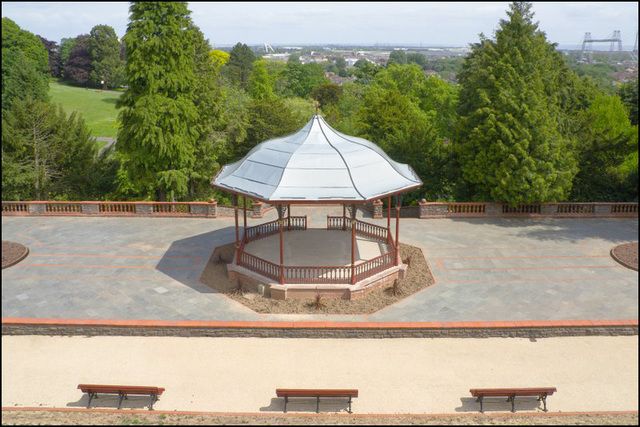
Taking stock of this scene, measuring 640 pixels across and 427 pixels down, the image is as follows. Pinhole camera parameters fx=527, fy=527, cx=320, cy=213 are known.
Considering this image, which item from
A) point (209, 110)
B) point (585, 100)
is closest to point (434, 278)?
point (209, 110)

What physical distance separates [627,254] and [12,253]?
28020 millimetres

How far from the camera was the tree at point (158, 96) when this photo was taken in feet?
99.8

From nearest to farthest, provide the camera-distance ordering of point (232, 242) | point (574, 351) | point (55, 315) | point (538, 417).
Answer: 1. point (538, 417)
2. point (574, 351)
3. point (55, 315)
4. point (232, 242)

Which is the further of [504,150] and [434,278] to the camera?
[504,150]

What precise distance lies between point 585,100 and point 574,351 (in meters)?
34.8

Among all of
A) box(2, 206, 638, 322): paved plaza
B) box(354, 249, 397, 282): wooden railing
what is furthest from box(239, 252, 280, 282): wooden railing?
box(354, 249, 397, 282): wooden railing

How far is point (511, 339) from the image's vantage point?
17.9 meters

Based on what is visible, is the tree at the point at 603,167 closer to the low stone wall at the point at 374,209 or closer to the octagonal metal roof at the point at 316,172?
the low stone wall at the point at 374,209

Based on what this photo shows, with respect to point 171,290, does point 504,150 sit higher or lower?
higher

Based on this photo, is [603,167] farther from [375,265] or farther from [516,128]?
[375,265]

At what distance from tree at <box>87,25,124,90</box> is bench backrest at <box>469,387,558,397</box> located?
311ft

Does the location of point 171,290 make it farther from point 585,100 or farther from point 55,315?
point 585,100

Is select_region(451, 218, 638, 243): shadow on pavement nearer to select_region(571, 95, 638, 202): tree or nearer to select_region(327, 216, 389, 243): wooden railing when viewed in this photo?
select_region(571, 95, 638, 202): tree

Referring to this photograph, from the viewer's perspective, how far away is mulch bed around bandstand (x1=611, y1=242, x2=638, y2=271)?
22.9m
